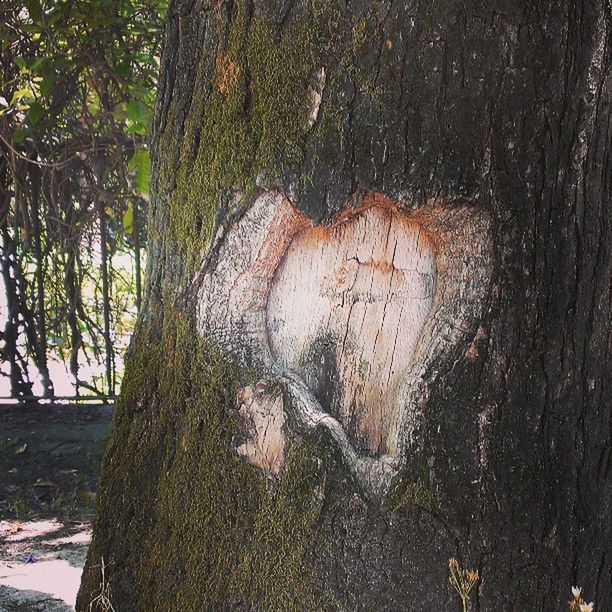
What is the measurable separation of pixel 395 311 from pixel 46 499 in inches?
121

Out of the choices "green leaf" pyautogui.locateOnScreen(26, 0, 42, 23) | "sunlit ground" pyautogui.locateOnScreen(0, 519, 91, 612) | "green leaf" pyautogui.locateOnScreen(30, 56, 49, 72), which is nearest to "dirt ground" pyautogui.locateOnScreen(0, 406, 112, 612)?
"sunlit ground" pyautogui.locateOnScreen(0, 519, 91, 612)

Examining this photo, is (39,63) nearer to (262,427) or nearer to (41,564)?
(41,564)

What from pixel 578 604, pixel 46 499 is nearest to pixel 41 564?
pixel 46 499

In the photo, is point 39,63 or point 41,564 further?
point 39,63

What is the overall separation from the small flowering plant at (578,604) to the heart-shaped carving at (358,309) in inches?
19.5

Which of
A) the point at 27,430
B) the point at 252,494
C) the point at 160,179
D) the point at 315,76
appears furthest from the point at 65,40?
the point at 252,494

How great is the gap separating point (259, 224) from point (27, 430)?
11.6 ft

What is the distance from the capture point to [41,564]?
3.68 meters

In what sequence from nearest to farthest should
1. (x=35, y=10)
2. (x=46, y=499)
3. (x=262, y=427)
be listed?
(x=262, y=427)
(x=35, y=10)
(x=46, y=499)

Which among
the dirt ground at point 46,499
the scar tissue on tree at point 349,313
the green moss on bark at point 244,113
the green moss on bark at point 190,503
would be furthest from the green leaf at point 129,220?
the scar tissue on tree at point 349,313

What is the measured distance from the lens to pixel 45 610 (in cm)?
318

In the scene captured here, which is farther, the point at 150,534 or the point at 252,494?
the point at 150,534

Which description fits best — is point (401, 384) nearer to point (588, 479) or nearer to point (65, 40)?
point (588, 479)

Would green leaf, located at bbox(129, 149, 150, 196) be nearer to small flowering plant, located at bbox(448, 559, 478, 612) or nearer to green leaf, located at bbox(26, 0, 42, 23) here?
green leaf, located at bbox(26, 0, 42, 23)
